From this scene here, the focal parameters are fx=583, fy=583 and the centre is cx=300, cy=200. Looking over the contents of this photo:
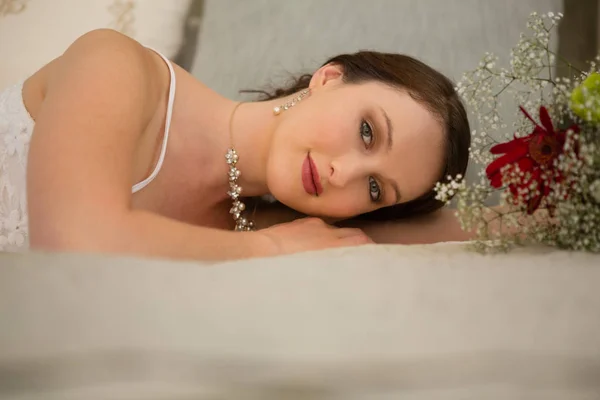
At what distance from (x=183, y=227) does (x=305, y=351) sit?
0.43 meters

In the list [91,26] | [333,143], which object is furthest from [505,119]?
[91,26]

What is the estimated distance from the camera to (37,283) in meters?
0.54

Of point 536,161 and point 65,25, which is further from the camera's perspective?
point 65,25

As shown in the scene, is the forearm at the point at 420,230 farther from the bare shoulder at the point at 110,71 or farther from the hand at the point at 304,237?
the bare shoulder at the point at 110,71

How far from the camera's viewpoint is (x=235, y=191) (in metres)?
1.27

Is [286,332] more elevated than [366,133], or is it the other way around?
[366,133]

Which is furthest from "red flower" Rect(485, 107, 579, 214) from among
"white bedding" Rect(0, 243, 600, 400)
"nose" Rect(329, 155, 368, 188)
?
"nose" Rect(329, 155, 368, 188)

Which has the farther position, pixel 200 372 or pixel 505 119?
pixel 505 119

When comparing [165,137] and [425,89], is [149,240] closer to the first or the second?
[165,137]

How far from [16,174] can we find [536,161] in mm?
938

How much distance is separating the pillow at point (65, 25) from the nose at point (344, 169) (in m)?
0.72

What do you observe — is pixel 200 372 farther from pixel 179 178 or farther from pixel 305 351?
pixel 179 178

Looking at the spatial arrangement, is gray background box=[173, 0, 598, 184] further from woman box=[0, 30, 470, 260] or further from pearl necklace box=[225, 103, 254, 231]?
pearl necklace box=[225, 103, 254, 231]

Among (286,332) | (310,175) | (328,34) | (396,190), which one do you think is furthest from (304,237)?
(328,34)
